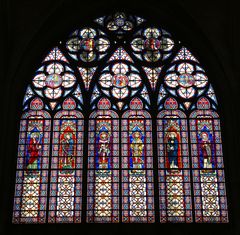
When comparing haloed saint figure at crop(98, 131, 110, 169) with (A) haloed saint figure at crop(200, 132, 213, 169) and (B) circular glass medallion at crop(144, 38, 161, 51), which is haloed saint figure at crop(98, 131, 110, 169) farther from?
(B) circular glass medallion at crop(144, 38, 161, 51)

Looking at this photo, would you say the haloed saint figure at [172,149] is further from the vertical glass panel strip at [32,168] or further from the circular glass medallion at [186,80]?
the vertical glass panel strip at [32,168]

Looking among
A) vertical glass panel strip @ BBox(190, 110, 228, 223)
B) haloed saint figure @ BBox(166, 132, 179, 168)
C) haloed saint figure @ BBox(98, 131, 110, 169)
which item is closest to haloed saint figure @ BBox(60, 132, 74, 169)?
haloed saint figure @ BBox(98, 131, 110, 169)

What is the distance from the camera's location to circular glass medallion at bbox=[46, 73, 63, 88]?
1533 cm

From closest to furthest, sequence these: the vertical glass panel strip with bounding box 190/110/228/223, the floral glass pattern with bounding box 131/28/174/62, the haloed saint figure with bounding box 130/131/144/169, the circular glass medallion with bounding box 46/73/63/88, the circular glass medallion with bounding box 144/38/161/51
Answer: the vertical glass panel strip with bounding box 190/110/228/223
the haloed saint figure with bounding box 130/131/144/169
the circular glass medallion with bounding box 46/73/63/88
the floral glass pattern with bounding box 131/28/174/62
the circular glass medallion with bounding box 144/38/161/51

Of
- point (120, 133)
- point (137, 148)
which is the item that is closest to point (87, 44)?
point (120, 133)

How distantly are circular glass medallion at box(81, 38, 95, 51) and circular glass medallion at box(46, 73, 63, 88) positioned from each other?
104cm

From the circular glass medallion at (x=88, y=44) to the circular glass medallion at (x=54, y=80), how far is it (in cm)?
104

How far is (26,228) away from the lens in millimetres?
13656

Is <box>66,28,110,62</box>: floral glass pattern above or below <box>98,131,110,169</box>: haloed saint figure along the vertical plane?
above

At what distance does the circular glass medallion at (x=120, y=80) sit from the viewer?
15.3 metres

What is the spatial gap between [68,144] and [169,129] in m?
2.37

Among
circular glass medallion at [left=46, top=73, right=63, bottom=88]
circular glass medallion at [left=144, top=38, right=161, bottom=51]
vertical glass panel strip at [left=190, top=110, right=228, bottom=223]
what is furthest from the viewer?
circular glass medallion at [left=144, top=38, right=161, bottom=51]

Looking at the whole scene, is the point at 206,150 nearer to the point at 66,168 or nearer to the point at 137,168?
the point at 137,168
